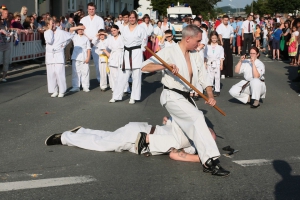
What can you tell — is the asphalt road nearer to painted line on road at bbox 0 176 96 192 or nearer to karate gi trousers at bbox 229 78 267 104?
painted line on road at bbox 0 176 96 192

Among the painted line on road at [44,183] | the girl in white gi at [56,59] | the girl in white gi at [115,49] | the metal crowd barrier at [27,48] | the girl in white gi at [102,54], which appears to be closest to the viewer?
the painted line on road at [44,183]

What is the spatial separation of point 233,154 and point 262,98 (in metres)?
5.72

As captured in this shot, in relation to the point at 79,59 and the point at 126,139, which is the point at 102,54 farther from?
the point at 126,139

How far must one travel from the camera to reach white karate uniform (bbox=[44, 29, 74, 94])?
41.2ft

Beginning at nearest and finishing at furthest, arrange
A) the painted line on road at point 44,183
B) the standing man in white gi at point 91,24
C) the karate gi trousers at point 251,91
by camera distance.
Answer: the painted line on road at point 44,183, the karate gi trousers at point 251,91, the standing man in white gi at point 91,24

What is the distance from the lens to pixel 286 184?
5.98m

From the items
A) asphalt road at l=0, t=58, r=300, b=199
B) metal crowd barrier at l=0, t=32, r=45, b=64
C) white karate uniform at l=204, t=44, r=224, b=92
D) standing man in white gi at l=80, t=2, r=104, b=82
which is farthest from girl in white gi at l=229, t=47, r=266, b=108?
metal crowd barrier at l=0, t=32, r=45, b=64

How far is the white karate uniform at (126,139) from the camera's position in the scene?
6.98 meters

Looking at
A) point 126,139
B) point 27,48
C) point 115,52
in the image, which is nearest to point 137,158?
point 126,139

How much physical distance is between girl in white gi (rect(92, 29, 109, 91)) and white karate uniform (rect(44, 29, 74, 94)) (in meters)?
1.36

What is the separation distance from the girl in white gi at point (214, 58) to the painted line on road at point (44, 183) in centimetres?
789

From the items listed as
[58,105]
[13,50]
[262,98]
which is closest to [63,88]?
[58,105]

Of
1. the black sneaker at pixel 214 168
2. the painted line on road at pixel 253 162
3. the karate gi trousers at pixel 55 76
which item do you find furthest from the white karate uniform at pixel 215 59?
the black sneaker at pixel 214 168

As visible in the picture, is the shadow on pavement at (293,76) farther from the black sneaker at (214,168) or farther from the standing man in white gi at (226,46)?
the black sneaker at (214,168)
